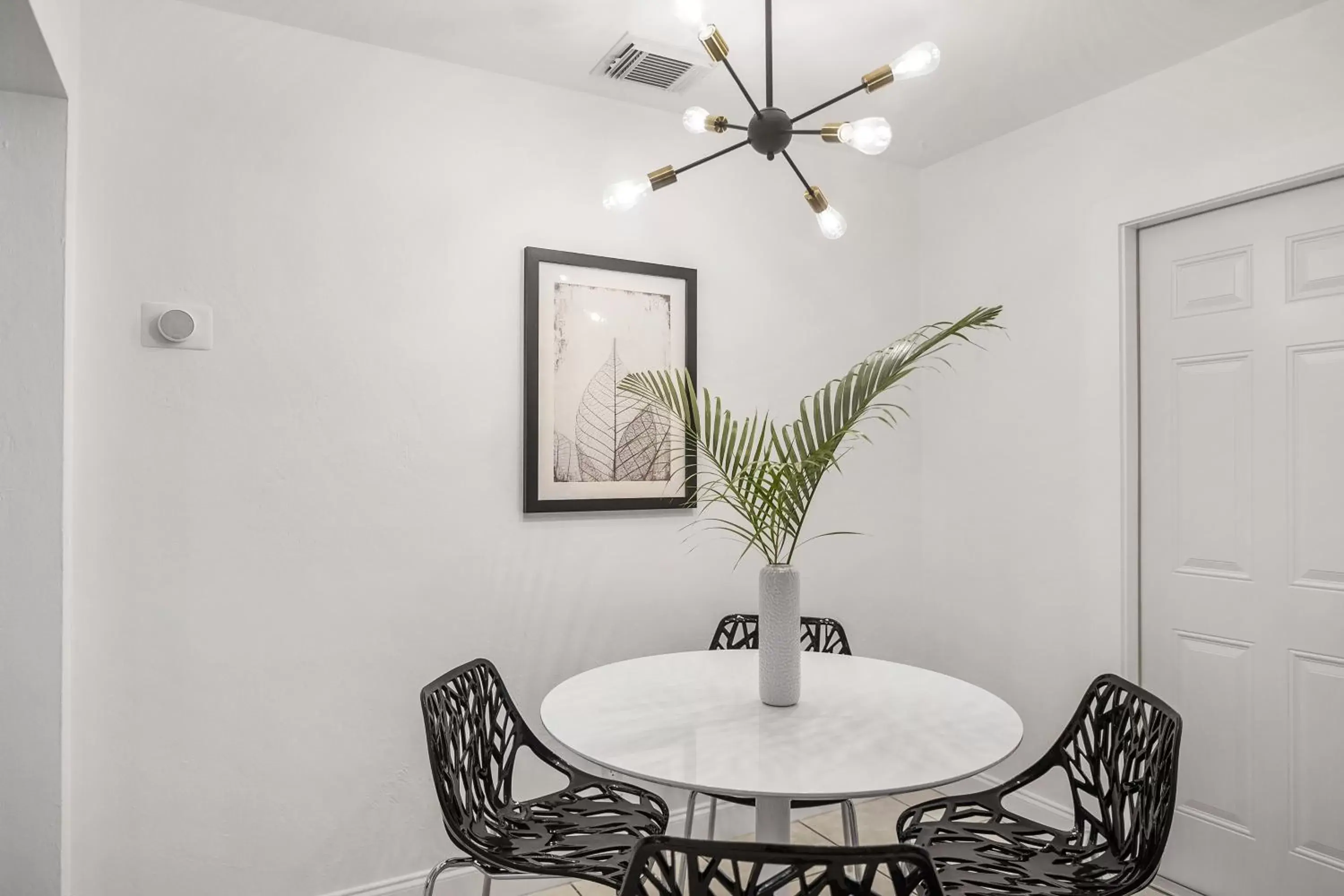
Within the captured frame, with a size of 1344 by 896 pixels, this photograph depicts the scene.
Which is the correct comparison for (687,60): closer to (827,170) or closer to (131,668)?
(827,170)

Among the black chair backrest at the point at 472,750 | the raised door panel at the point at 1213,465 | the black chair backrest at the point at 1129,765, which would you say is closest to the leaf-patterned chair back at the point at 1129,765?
the black chair backrest at the point at 1129,765

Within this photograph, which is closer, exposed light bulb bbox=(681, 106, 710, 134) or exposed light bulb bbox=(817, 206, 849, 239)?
exposed light bulb bbox=(681, 106, 710, 134)

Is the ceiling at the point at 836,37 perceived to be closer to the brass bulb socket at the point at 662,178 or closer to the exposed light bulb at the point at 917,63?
the brass bulb socket at the point at 662,178

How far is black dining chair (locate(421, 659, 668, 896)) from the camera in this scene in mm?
1690

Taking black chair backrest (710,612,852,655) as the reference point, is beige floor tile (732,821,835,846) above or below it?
below

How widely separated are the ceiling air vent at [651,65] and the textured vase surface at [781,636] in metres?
1.51

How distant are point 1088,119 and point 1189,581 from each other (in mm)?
1561

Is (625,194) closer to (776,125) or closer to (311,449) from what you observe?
(776,125)

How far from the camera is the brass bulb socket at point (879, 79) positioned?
1684 mm

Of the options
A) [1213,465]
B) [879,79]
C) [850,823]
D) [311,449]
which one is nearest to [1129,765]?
[850,823]

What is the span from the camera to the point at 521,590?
2584 millimetres

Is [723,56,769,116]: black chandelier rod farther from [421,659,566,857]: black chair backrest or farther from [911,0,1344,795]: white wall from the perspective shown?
[421,659,566,857]: black chair backrest

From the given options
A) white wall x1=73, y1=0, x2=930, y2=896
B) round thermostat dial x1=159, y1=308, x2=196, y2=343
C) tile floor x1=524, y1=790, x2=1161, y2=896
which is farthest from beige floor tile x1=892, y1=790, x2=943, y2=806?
round thermostat dial x1=159, y1=308, x2=196, y2=343

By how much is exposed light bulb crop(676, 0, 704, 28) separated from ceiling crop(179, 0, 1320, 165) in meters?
0.46
